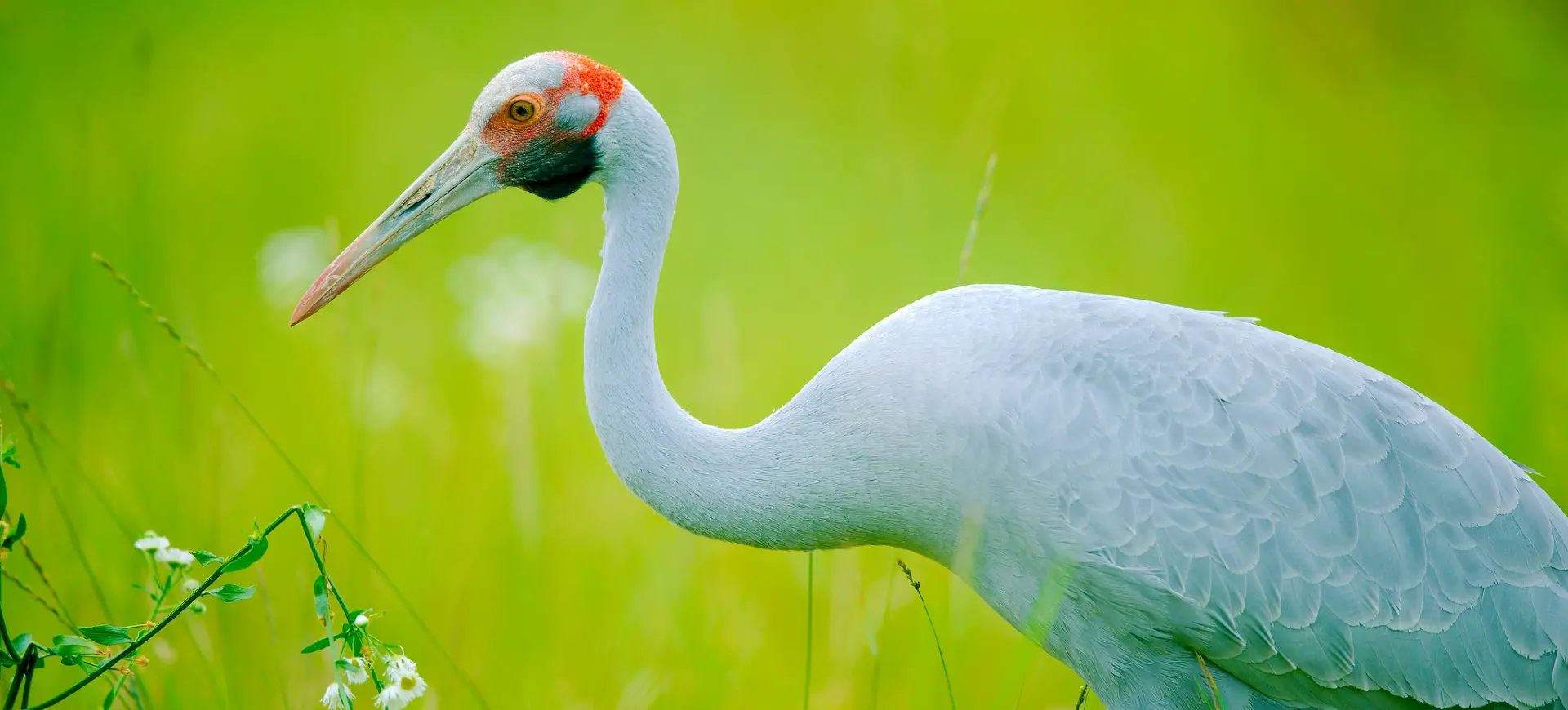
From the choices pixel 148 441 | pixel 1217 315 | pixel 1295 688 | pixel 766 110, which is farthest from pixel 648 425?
pixel 766 110

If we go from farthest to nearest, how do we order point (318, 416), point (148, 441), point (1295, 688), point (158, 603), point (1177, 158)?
point (1177, 158) < point (318, 416) < point (148, 441) < point (1295, 688) < point (158, 603)

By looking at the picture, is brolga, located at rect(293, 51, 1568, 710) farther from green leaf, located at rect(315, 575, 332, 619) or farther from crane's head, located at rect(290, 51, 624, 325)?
green leaf, located at rect(315, 575, 332, 619)

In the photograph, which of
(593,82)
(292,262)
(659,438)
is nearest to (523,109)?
(593,82)

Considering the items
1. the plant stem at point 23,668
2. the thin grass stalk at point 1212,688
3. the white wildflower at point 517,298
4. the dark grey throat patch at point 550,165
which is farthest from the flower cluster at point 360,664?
the white wildflower at point 517,298

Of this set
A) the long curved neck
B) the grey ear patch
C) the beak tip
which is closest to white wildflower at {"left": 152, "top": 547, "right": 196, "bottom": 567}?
the beak tip

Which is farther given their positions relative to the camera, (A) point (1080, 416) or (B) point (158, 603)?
(A) point (1080, 416)

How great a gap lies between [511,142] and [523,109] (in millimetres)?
75

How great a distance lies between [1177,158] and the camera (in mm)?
7707

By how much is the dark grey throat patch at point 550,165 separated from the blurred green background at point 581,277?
3.51 feet

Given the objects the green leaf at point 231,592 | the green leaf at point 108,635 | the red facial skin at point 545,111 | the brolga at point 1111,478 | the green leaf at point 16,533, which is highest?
the red facial skin at point 545,111

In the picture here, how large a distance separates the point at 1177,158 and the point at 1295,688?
5.80 m

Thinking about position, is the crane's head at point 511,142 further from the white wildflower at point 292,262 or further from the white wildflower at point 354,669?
the white wildflower at point 292,262

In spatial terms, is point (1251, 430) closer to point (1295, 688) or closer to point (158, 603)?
point (1295, 688)

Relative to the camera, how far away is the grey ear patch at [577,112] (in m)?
2.47
